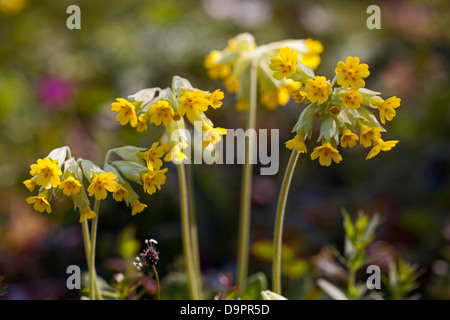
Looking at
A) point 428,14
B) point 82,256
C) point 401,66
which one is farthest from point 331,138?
point 428,14

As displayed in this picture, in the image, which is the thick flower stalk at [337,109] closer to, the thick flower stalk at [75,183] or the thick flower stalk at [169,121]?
the thick flower stalk at [169,121]

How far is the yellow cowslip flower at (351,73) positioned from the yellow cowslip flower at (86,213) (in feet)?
2.18

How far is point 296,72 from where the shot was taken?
50.0 inches

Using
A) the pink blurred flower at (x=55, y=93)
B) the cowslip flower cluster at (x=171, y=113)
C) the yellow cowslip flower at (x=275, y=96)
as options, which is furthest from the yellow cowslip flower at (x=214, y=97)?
the pink blurred flower at (x=55, y=93)

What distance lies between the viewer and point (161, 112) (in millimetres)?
1255

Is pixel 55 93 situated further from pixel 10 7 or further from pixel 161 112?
pixel 161 112

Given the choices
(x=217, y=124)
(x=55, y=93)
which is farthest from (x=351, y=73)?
(x=55, y=93)

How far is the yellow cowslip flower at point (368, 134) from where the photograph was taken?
1.21m

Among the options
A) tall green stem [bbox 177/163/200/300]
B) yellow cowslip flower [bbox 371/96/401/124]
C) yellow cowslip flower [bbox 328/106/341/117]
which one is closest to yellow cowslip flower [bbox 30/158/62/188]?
tall green stem [bbox 177/163/200/300]

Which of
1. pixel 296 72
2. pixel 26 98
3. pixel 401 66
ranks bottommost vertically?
pixel 296 72

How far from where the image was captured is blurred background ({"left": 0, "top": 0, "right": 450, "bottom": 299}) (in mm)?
2357

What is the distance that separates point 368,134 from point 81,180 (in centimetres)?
71
